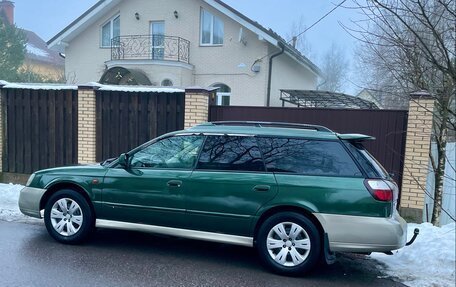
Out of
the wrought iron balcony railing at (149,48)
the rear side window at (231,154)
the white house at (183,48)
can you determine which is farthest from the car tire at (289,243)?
the wrought iron balcony railing at (149,48)

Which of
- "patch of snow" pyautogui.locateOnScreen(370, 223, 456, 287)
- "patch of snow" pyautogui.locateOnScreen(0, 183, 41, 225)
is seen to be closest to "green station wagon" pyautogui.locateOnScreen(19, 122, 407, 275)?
"patch of snow" pyautogui.locateOnScreen(370, 223, 456, 287)

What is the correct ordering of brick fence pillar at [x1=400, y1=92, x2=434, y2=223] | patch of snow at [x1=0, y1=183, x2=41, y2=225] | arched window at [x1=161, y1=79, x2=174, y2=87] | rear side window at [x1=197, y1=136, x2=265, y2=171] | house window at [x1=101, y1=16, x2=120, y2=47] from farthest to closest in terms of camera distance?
house window at [x1=101, y1=16, x2=120, y2=47], arched window at [x1=161, y1=79, x2=174, y2=87], brick fence pillar at [x1=400, y1=92, x2=434, y2=223], patch of snow at [x1=0, y1=183, x2=41, y2=225], rear side window at [x1=197, y1=136, x2=265, y2=171]

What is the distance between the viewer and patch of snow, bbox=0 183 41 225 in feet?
21.8

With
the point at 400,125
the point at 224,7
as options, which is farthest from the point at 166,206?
the point at 224,7

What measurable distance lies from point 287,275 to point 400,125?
13.3ft

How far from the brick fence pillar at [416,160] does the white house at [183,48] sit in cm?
936

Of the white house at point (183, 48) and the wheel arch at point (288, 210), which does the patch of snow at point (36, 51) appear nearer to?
the white house at point (183, 48)

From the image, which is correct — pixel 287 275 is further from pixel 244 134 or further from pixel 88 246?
pixel 88 246

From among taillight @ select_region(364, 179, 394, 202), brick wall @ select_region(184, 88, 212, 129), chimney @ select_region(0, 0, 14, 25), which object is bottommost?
taillight @ select_region(364, 179, 394, 202)

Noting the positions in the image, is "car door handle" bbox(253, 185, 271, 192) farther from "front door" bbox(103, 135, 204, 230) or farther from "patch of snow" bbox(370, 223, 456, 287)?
"patch of snow" bbox(370, 223, 456, 287)

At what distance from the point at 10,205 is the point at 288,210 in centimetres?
553

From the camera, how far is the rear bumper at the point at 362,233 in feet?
14.1

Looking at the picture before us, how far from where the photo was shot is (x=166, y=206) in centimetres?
Answer: 496

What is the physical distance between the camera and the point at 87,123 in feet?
28.7
